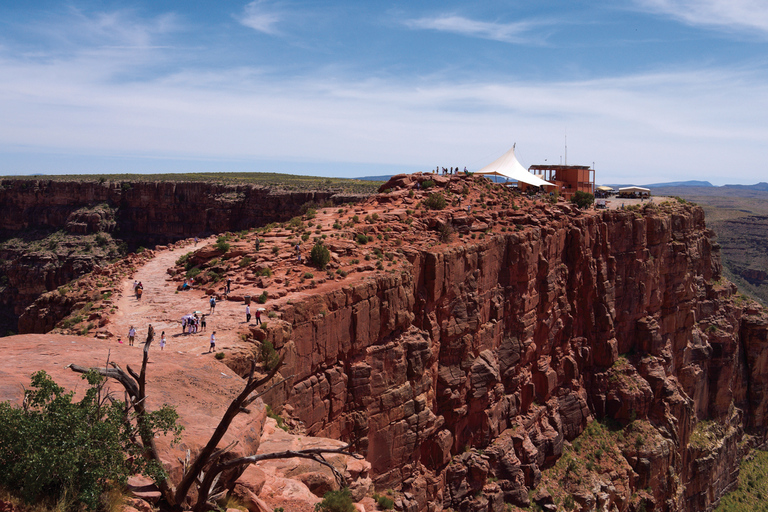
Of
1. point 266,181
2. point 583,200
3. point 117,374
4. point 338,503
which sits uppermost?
point 266,181

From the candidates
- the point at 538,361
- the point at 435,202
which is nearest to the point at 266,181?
the point at 435,202

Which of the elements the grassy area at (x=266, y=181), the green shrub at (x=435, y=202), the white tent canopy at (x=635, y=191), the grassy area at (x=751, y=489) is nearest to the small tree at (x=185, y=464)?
the green shrub at (x=435, y=202)

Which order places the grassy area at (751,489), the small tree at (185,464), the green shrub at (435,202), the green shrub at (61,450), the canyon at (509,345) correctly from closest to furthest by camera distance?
the green shrub at (61,450) → the small tree at (185,464) → the canyon at (509,345) → the green shrub at (435,202) → the grassy area at (751,489)

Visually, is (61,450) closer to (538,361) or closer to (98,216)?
(538,361)

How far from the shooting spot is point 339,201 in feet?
231

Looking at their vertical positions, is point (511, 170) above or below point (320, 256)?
above

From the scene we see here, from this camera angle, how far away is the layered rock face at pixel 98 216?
77312 mm

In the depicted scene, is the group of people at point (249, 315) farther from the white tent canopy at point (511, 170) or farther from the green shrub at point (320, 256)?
the white tent canopy at point (511, 170)

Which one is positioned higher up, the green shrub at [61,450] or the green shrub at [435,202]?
the green shrub at [435,202]

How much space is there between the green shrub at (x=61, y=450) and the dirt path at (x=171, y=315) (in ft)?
32.1

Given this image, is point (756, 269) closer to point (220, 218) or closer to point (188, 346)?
point (220, 218)

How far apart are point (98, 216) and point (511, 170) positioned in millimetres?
57991

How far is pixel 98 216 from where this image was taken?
84812 millimetres

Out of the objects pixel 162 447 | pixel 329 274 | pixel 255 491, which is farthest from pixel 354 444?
pixel 162 447
